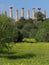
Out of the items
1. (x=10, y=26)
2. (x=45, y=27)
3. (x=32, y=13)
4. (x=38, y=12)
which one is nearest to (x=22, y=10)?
(x=32, y=13)

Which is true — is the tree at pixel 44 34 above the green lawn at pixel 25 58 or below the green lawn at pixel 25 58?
below

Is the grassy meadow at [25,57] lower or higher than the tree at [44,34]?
higher

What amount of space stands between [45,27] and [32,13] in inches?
3139

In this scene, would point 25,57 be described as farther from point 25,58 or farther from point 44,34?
point 44,34

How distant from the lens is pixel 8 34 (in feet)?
111

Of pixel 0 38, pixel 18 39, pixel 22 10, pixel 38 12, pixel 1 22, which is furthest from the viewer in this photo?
pixel 22 10

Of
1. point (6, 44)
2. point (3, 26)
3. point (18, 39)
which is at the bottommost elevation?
point (18, 39)

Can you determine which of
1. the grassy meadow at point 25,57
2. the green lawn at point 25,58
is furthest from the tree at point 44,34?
the green lawn at point 25,58

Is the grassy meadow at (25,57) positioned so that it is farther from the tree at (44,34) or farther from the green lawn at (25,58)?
the tree at (44,34)

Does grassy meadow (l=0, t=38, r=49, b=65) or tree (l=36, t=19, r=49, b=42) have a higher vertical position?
grassy meadow (l=0, t=38, r=49, b=65)

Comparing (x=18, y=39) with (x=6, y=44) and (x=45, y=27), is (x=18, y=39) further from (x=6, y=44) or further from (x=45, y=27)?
(x=6, y=44)

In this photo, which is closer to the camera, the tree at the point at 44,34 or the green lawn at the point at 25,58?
the green lawn at the point at 25,58

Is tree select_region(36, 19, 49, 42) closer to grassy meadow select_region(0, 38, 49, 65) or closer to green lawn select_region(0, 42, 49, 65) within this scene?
grassy meadow select_region(0, 38, 49, 65)

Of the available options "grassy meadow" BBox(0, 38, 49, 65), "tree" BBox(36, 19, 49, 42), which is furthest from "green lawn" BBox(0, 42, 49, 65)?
"tree" BBox(36, 19, 49, 42)
